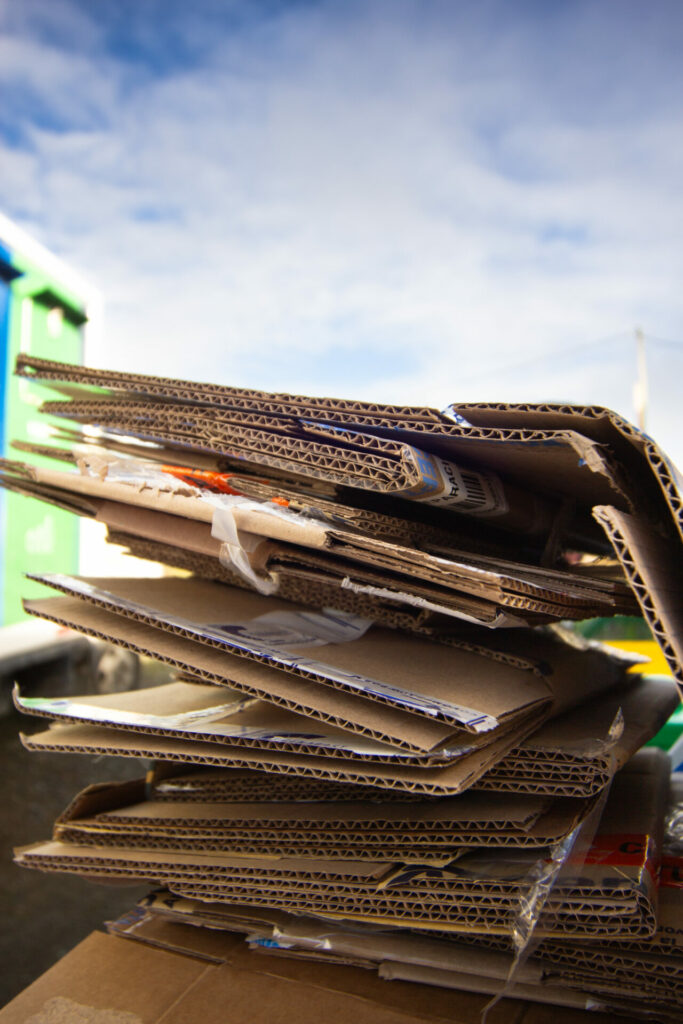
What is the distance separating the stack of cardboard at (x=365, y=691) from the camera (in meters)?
0.65

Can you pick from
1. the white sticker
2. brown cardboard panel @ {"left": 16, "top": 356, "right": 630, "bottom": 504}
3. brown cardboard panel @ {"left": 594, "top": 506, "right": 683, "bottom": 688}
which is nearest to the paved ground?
brown cardboard panel @ {"left": 16, "top": 356, "right": 630, "bottom": 504}

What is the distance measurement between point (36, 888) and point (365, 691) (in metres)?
0.98

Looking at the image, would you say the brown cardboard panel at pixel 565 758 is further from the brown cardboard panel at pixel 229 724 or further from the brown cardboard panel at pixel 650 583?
the brown cardboard panel at pixel 650 583

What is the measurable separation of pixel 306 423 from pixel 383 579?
0.18m

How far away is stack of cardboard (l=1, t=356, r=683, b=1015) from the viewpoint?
2.15 feet

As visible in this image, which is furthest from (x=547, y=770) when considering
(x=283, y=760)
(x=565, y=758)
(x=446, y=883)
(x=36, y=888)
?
(x=36, y=888)

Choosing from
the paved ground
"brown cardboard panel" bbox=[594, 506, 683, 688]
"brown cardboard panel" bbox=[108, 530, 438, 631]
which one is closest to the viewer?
"brown cardboard panel" bbox=[594, 506, 683, 688]

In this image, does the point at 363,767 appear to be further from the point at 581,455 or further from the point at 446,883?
the point at 581,455

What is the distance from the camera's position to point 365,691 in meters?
0.66

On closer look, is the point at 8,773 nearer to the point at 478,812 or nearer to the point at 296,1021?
the point at 296,1021

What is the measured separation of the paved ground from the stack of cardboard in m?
0.34

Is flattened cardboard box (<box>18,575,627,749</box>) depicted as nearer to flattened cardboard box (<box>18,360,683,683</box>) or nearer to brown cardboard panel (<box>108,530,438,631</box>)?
brown cardboard panel (<box>108,530,438,631</box>)

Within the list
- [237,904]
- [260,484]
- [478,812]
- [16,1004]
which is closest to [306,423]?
[260,484]

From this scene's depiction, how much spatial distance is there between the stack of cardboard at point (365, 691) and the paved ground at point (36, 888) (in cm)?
34
